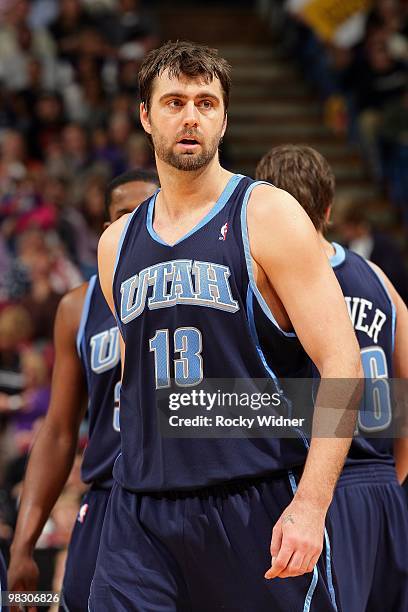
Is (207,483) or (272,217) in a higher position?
(272,217)

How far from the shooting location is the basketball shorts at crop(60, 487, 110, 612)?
4.09 meters

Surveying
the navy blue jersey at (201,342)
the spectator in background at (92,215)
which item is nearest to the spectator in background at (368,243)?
the spectator in background at (92,215)

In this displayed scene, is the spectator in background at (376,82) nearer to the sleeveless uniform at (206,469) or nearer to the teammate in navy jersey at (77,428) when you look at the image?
the teammate in navy jersey at (77,428)

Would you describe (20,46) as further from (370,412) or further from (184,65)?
(184,65)

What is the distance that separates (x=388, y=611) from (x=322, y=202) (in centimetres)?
152

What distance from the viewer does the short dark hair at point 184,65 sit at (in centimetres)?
335

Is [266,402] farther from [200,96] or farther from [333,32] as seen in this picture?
[333,32]

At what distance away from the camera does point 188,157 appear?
3342 millimetres

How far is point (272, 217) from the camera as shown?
3.22 meters

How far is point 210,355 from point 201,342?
5 cm

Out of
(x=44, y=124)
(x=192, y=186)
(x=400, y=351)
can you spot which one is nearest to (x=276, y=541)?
(x=192, y=186)

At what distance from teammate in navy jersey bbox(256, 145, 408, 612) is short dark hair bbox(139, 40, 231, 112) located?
31.8 inches

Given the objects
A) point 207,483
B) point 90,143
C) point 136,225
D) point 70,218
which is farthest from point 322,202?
point 90,143

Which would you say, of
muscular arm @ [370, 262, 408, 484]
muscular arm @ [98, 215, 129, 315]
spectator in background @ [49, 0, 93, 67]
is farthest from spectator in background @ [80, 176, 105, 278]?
muscular arm @ [98, 215, 129, 315]
